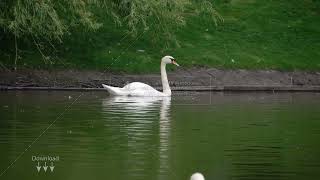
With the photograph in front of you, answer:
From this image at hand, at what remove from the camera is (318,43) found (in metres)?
38.2

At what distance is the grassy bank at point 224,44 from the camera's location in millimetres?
35219

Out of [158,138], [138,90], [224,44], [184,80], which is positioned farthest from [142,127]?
[224,44]

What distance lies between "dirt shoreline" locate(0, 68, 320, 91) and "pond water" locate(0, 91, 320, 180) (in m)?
3.99

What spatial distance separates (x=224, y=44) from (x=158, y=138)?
20337 millimetres

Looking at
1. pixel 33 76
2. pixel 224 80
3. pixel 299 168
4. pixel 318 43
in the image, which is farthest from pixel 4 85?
pixel 299 168

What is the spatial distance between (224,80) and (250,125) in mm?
13261

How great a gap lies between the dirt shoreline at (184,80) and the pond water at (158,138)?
3.99 m

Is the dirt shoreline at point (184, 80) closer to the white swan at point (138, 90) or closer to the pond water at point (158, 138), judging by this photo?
the white swan at point (138, 90)

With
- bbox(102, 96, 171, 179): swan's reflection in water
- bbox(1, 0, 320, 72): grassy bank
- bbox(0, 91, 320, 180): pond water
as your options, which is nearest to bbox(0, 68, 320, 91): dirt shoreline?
bbox(1, 0, 320, 72): grassy bank

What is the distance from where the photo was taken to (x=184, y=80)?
111 ft

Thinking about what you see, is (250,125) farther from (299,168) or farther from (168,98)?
(168,98)

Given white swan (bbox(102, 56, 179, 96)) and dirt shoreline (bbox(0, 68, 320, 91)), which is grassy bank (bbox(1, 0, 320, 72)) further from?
white swan (bbox(102, 56, 179, 96))

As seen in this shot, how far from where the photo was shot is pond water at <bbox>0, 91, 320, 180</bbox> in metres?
13.8

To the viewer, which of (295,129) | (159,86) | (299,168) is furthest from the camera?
(159,86)
